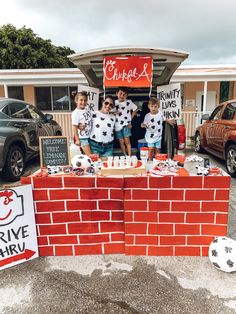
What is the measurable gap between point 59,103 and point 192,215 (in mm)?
10599

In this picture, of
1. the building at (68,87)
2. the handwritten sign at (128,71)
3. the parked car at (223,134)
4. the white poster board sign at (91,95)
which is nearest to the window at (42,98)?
the building at (68,87)

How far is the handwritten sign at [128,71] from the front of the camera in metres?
3.31

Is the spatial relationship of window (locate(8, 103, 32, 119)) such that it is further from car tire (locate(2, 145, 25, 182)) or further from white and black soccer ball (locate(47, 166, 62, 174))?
white and black soccer ball (locate(47, 166, 62, 174))

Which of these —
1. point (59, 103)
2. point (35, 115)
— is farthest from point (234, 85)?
point (35, 115)

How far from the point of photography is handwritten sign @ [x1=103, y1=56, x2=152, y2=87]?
3.31 m

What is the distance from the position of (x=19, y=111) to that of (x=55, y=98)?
669 cm

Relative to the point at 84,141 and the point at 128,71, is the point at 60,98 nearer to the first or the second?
the point at 84,141

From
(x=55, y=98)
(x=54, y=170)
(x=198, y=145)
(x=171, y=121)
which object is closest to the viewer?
(x=54, y=170)

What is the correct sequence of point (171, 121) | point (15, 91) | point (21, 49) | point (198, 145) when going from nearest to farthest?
1. point (171, 121)
2. point (198, 145)
3. point (15, 91)
4. point (21, 49)

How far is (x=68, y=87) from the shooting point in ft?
39.2

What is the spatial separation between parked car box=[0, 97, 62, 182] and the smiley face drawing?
2435 mm

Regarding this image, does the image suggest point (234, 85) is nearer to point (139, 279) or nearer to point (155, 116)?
point (155, 116)

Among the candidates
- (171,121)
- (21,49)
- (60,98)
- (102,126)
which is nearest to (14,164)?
(102,126)

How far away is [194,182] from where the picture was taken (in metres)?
2.51
